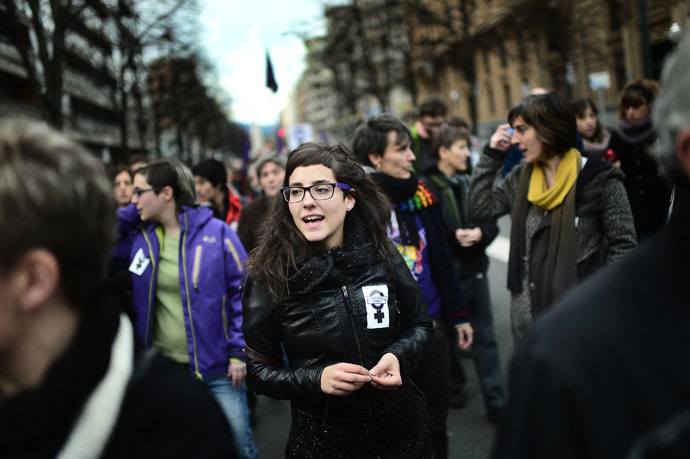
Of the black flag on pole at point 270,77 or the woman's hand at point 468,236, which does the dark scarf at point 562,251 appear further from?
the black flag on pole at point 270,77

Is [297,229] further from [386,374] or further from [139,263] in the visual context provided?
[139,263]

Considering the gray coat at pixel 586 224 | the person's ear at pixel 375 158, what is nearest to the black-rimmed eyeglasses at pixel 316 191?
the person's ear at pixel 375 158

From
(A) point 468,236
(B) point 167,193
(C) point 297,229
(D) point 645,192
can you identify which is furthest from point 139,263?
(D) point 645,192

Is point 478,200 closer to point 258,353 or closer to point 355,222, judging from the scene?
point 355,222

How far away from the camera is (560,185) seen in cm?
328

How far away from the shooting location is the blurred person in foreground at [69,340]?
3.88ft

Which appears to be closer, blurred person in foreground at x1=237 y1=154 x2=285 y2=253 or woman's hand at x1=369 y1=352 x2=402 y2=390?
woman's hand at x1=369 y1=352 x2=402 y2=390

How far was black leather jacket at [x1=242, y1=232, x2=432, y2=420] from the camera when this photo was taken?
102 inches

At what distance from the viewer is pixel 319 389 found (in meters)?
2.51

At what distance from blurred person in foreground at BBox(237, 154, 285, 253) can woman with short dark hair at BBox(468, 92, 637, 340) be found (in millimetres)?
1925

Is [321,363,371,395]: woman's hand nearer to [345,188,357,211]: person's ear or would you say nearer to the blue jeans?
[345,188,357,211]: person's ear

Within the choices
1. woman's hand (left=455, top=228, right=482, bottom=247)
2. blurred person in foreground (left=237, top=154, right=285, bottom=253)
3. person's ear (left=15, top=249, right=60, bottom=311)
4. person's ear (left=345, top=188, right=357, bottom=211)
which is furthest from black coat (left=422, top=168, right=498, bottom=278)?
person's ear (left=15, top=249, right=60, bottom=311)

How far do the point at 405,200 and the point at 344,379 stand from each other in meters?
1.76

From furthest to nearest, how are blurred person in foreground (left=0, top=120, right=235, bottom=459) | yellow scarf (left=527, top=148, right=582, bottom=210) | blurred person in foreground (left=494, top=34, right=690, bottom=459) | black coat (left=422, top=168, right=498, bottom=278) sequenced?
black coat (left=422, top=168, right=498, bottom=278), yellow scarf (left=527, top=148, right=582, bottom=210), blurred person in foreground (left=0, top=120, right=235, bottom=459), blurred person in foreground (left=494, top=34, right=690, bottom=459)
